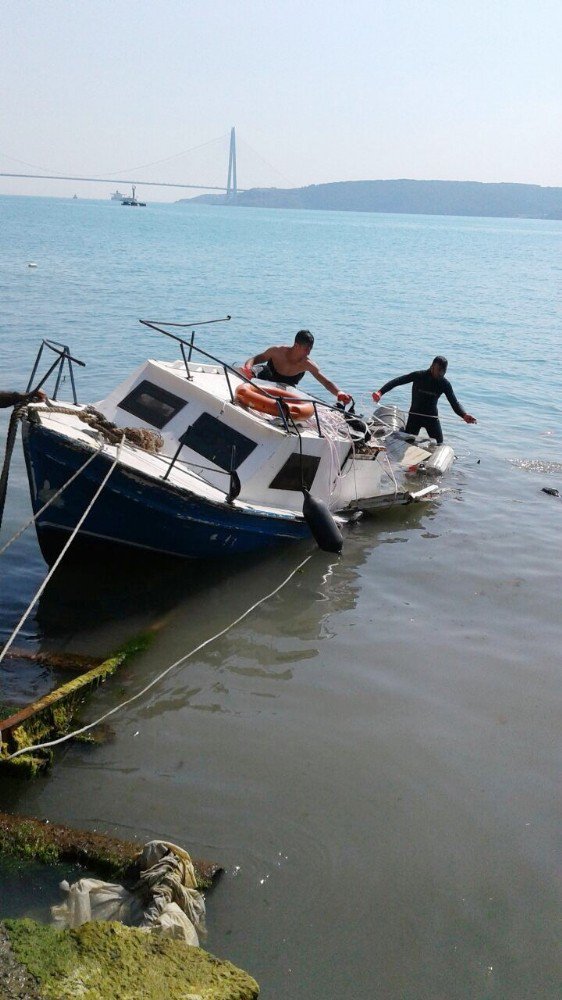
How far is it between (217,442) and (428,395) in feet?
17.2

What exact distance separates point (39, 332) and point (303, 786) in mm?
22197

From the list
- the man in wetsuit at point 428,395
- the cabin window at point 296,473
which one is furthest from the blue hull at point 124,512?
the man in wetsuit at point 428,395

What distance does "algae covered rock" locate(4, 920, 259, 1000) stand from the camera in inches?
160

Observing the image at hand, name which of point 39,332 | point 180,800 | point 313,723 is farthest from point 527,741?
point 39,332

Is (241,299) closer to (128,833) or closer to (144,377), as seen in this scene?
(144,377)

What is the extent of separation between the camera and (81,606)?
9289mm

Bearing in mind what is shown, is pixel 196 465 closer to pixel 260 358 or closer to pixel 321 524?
pixel 321 524

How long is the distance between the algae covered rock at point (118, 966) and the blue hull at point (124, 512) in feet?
16.3

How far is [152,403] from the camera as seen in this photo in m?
11.1

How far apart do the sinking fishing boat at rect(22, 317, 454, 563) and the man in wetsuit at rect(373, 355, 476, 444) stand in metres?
2.08

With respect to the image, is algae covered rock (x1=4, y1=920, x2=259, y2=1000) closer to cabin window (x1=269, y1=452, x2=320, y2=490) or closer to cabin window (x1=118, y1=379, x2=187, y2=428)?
cabin window (x1=269, y1=452, x2=320, y2=490)

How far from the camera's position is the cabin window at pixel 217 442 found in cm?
1066

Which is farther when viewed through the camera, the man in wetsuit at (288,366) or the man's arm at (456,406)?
the man's arm at (456,406)

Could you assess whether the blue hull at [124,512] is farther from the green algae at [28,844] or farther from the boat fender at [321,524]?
the green algae at [28,844]
